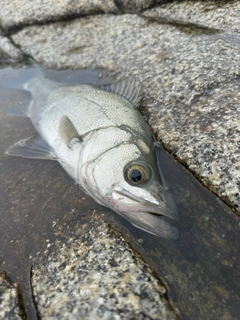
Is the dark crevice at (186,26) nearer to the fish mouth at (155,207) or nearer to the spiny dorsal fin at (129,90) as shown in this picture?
the spiny dorsal fin at (129,90)

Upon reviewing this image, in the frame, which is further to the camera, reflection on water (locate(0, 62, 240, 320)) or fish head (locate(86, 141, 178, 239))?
fish head (locate(86, 141, 178, 239))

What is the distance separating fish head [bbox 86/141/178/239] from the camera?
9.10 feet

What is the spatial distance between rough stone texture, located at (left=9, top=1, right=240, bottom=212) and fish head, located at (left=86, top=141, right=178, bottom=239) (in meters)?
0.34

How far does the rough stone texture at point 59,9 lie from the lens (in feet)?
18.6

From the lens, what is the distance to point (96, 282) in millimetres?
2393

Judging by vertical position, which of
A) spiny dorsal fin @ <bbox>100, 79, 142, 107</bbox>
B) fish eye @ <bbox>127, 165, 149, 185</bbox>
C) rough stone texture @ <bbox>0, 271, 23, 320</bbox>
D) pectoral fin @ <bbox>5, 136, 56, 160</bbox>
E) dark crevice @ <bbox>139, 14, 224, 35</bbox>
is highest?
dark crevice @ <bbox>139, 14, 224, 35</bbox>

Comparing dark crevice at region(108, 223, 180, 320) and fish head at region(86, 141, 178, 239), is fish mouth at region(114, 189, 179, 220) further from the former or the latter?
dark crevice at region(108, 223, 180, 320)

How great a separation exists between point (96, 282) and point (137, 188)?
0.93 metres

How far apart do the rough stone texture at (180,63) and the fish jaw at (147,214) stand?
0.50 m

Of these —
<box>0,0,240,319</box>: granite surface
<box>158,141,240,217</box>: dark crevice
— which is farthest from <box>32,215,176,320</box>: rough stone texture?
<box>158,141,240,217</box>: dark crevice

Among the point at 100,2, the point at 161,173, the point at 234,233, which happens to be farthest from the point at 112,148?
the point at 100,2

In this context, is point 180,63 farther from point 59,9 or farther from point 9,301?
point 9,301

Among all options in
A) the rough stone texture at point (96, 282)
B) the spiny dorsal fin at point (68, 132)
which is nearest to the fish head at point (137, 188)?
the rough stone texture at point (96, 282)

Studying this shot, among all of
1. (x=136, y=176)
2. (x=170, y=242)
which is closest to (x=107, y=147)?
(x=136, y=176)
